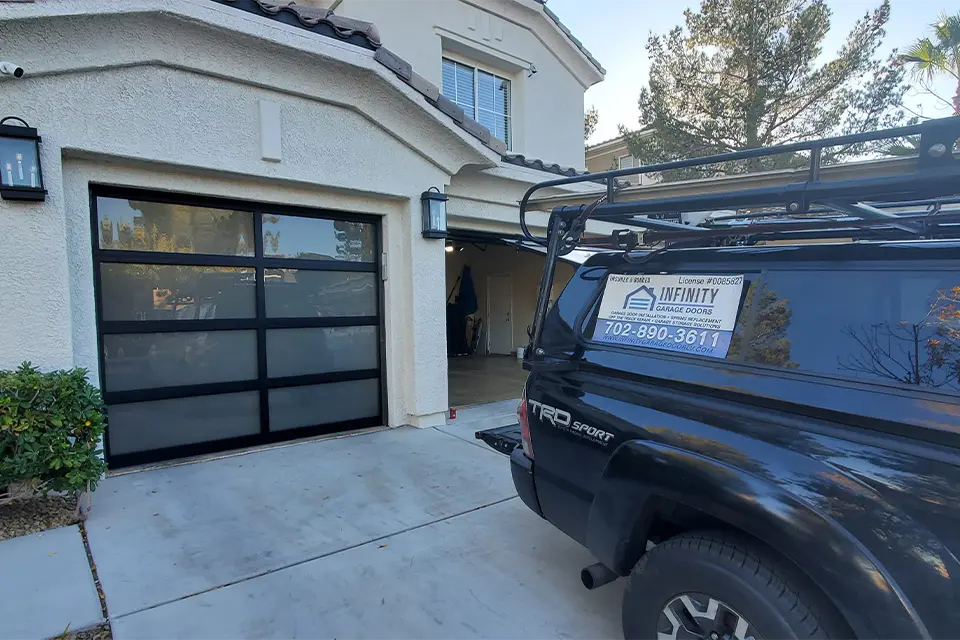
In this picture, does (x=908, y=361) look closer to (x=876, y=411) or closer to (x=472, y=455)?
(x=876, y=411)

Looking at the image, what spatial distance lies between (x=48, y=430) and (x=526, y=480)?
3207 mm

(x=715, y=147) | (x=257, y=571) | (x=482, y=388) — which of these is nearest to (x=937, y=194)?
(x=257, y=571)

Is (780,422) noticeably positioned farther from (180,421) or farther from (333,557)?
(180,421)

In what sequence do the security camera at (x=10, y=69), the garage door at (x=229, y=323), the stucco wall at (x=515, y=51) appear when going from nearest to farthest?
the security camera at (x=10, y=69), the garage door at (x=229, y=323), the stucco wall at (x=515, y=51)

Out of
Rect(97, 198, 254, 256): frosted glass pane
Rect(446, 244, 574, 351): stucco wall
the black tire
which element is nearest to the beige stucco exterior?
Rect(446, 244, 574, 351): stucco wall

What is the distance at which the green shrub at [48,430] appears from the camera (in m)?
3.42

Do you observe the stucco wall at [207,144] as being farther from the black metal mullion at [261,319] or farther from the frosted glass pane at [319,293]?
the black metal mullion at [261,319]

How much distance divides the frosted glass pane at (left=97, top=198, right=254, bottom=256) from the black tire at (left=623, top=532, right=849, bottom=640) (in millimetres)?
4684

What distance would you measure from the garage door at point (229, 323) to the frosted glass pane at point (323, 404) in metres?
0.01

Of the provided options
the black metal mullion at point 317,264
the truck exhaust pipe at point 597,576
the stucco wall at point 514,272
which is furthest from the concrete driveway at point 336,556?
the stucco wall at point 514,272

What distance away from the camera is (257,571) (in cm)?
308

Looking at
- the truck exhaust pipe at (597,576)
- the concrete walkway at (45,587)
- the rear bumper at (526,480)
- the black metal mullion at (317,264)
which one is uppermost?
the black metal mullion at (317,264)

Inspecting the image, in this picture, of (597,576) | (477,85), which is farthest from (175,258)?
(477,85)

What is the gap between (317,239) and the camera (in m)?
5.72
